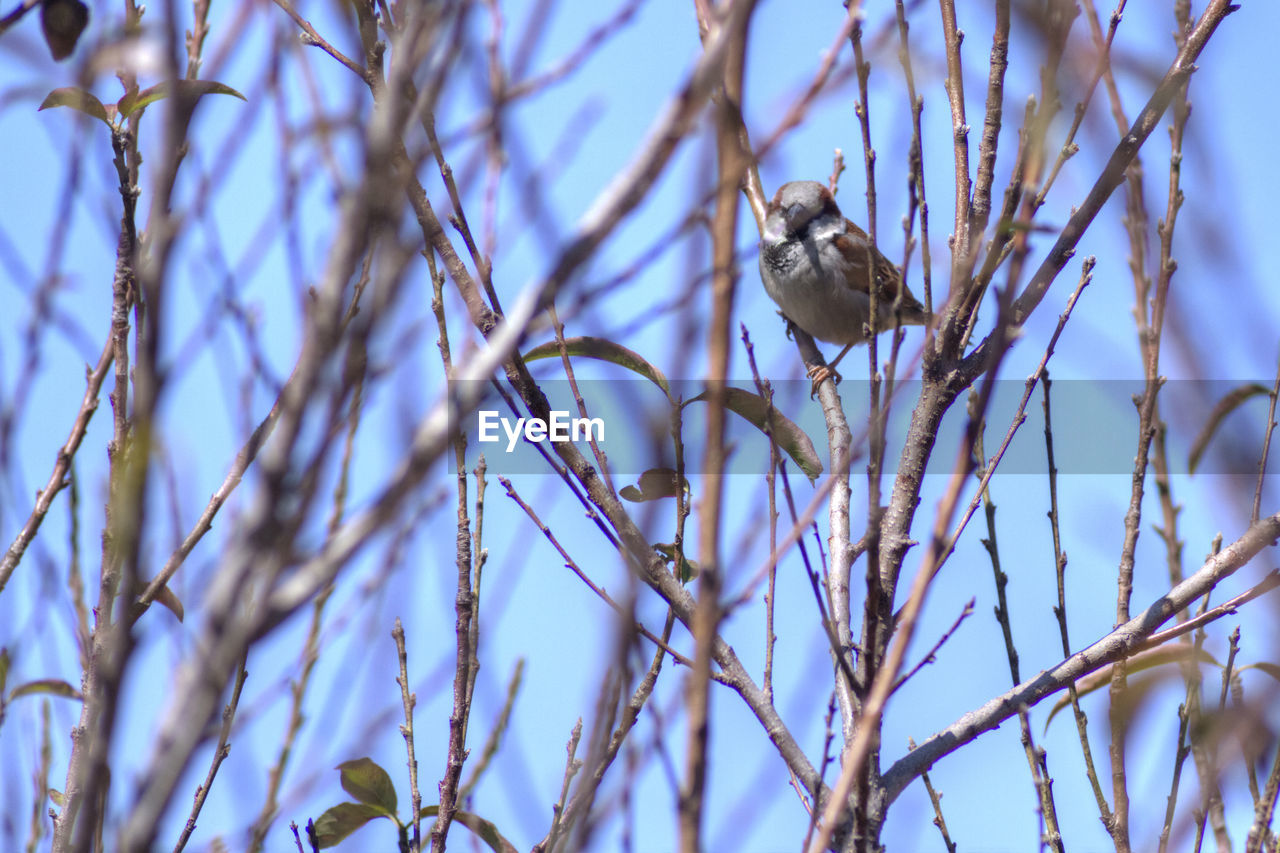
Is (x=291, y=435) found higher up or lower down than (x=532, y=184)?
lower down

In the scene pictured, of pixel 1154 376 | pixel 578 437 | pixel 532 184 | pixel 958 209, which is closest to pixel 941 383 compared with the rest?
pixel 958 209

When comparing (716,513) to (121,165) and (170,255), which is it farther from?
(121,165)

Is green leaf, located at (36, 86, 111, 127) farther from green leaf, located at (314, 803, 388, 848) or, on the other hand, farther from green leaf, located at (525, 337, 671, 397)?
green leaf, located at (314, 803, 388, 848)

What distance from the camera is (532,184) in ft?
2.97

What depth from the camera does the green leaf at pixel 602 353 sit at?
173 centimetres

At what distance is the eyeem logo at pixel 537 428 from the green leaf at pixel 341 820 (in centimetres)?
61

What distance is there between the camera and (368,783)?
64.5 inches

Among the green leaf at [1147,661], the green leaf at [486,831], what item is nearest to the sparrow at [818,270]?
the green leaf at [1147,661]

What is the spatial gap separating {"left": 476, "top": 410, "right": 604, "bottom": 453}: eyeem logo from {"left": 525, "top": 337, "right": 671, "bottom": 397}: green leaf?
111 millimetres

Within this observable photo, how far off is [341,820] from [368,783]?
72mm

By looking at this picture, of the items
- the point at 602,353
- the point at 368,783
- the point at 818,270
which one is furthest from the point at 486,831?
the point at 818,270

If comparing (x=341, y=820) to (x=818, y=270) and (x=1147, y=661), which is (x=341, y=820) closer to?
(x=1147, y=661)

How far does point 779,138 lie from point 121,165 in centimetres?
120

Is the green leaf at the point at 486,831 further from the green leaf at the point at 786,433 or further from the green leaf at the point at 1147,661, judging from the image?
the green leaf at the point at 1147,661
